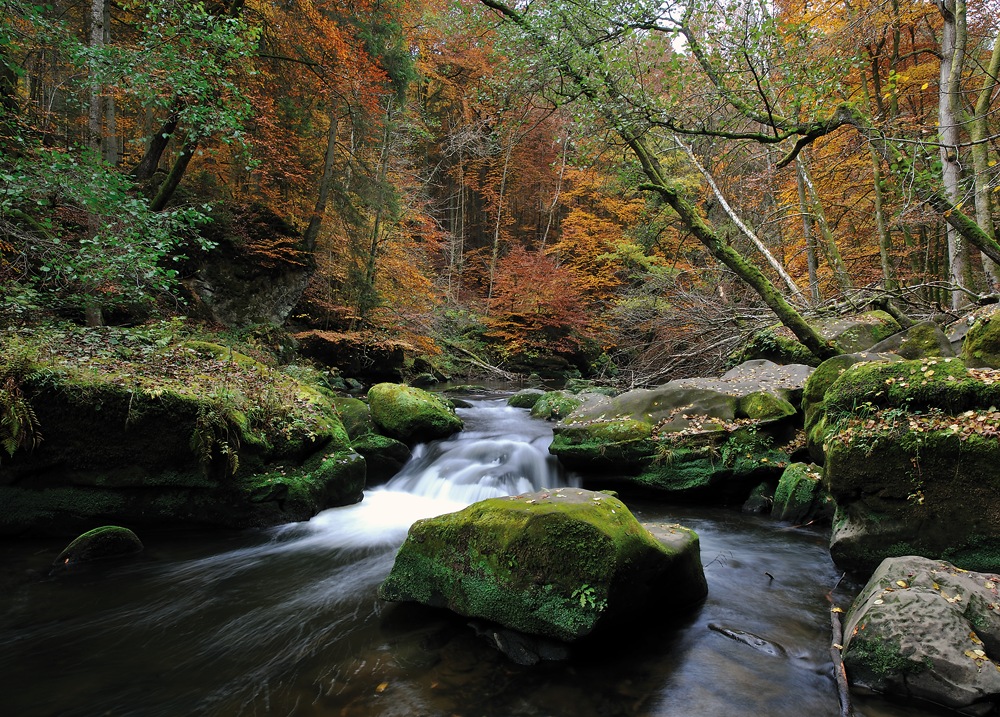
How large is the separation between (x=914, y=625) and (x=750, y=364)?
21.9ft

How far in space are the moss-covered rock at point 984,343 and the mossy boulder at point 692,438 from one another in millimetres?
2206

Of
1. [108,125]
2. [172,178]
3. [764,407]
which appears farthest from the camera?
[108,125]

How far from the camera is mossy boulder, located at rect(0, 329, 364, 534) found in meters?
5.15

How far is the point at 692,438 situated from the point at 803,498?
4.83 ft

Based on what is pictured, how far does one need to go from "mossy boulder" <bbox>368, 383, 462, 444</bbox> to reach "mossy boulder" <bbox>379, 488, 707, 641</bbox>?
15.6 feet

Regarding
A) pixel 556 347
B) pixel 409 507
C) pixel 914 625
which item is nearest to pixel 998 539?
pixel 914 625

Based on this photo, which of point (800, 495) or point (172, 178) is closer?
point (800, 495)

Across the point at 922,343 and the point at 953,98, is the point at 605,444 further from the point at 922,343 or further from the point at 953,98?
the point at 953,98

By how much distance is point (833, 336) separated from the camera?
859 cm

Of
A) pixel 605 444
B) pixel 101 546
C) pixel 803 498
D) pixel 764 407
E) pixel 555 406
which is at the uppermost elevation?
pixel 764 407

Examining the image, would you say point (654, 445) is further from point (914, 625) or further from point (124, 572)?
point (124, 572)

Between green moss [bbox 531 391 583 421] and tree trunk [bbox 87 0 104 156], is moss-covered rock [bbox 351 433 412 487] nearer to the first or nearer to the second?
green moss [bbox 531 391 583 421]

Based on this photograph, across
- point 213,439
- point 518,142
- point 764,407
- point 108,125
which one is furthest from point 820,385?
point 108,125

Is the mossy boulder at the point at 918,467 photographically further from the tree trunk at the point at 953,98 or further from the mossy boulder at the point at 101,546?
the mossy boulder at the point at 101,546
